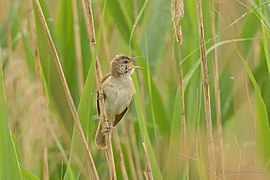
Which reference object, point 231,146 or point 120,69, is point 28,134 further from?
point 231,146

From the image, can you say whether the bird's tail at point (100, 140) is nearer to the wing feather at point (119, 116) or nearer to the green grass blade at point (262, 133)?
the wing feather at point (119, 116)

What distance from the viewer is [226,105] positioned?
2.61 m

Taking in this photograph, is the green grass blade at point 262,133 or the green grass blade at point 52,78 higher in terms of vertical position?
the green grass blade at point 52,78

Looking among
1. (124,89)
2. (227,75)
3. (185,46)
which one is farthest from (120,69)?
(227,75)

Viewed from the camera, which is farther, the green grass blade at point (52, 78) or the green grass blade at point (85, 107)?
the green grass blade at point (52, 78)

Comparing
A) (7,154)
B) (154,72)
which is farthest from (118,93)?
(7,154)

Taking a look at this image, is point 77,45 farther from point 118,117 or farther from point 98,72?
point 98,72

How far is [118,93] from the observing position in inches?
103

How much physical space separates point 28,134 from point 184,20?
35.9 inches

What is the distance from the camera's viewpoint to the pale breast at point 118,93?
8.62 ft

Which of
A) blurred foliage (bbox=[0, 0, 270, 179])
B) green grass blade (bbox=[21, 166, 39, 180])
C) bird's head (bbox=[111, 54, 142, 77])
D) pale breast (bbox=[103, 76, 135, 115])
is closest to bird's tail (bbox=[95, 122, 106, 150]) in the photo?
blurred foliage (bbox=[0, 0, 270, 179])

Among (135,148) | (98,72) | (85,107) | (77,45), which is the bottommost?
(135,148)

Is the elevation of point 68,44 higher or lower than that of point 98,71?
higher

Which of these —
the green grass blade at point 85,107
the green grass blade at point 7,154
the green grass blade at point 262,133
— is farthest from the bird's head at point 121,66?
the green grass blade at point 7,154
